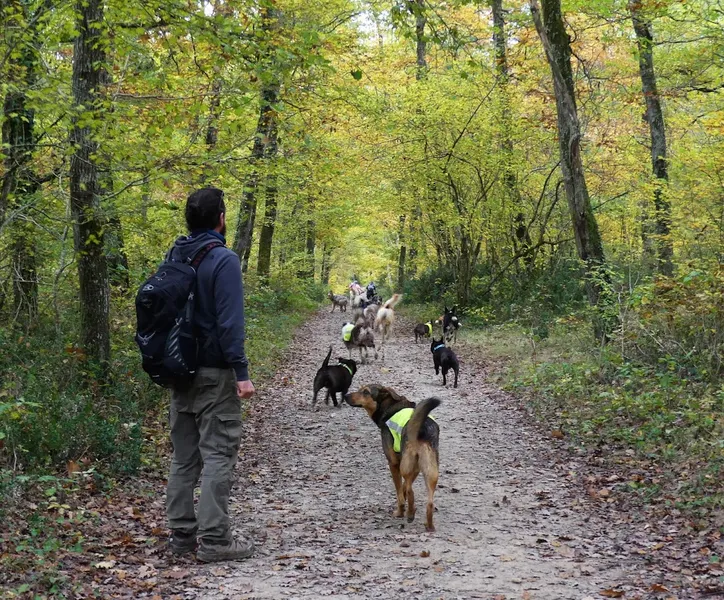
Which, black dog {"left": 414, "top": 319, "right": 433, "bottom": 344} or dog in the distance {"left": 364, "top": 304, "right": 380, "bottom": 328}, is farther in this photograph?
dog in the distance {"left": 364, "top": 304, "right": 380, "bottom": 328}

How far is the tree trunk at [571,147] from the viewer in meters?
11.6

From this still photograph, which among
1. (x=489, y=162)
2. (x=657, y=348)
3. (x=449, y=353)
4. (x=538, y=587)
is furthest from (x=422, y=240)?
(x=538, y=587)

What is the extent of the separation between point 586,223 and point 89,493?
9.30m

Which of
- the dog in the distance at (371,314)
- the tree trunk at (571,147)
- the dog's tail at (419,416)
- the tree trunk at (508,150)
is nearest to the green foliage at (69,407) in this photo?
the dog's tail at (419,416)

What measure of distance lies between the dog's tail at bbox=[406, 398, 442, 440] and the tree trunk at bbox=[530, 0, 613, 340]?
22.0ft

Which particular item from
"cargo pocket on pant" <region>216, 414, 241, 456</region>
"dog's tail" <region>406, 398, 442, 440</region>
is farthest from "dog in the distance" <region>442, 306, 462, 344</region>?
"cargo pocket on pant" <region>216, 414, 241, 456</region>

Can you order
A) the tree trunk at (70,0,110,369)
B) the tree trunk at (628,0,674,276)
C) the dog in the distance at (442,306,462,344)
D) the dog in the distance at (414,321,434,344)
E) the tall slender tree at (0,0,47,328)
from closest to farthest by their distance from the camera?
the tall slender tree at (0,0,47,328)
the tree trunk at (70,0,110,369)
the tree trunk at (628,0,674,276)
the dog in the distance at (442,306,462,344)
the dog in the distance at (414,321,434,344)

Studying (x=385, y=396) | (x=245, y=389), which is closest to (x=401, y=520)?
(x=385, y=396)

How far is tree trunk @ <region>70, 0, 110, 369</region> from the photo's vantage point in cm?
759

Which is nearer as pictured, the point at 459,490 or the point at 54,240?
the point at 459,490

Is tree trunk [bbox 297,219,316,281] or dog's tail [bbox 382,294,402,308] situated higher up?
tree trunk [bbox 297,219,316,281]

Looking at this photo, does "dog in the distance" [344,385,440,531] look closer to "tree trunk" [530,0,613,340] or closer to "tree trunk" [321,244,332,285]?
"tree trunk" [530,0,613,340]

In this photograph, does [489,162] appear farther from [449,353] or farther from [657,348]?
[657,348]

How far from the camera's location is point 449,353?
1269 centimetres
